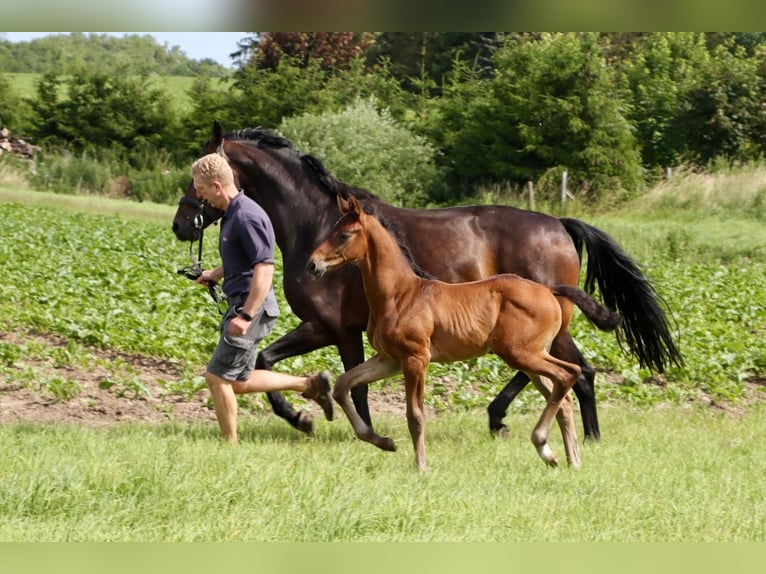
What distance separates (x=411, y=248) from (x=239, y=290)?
176 cm

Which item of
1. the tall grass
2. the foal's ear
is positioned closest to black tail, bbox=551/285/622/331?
the tall grass

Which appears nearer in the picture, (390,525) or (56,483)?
(390,525)

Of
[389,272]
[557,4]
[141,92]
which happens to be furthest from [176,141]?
[557,4]

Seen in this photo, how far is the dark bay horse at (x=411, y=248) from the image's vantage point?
7891 millimetres

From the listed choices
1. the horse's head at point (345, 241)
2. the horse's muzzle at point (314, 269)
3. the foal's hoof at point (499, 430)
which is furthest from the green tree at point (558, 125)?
the horse's muzzle at point (314, 269)

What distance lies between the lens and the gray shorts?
6.79 metres

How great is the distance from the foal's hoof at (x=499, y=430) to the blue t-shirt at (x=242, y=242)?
98.6 inches

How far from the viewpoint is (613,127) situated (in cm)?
3406

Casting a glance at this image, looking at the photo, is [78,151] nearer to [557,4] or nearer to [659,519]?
[659,519]

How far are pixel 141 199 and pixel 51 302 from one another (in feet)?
81.8

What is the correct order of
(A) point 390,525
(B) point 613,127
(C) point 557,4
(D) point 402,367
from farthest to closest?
(B) point 613,127 → (D) point 402,367 → (A) point 390,525 → (C) point 557,4

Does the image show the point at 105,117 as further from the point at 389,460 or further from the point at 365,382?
the point at 389,460

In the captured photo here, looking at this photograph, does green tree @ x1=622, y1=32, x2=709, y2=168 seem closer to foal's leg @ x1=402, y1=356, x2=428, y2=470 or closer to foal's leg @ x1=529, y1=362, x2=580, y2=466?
foal's leg @ x1=529, y1=362, x2=580, y2=466

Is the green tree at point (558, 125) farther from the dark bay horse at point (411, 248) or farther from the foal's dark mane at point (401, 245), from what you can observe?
the foal's dark mane at point (401, 245)
